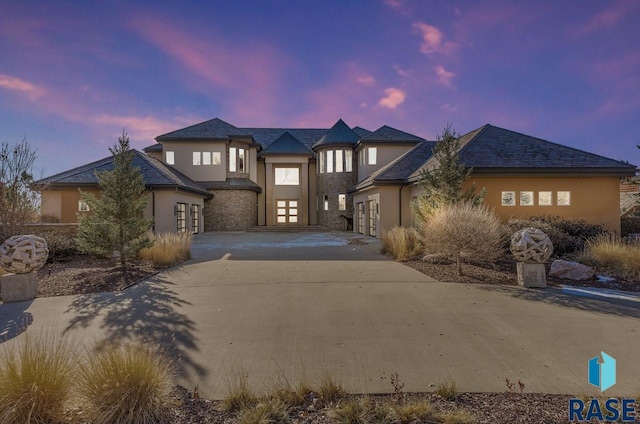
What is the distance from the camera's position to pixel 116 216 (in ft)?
30.1

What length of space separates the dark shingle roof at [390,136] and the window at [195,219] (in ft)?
43.9

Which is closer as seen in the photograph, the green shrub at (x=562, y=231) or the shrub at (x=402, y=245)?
the shrub at (x=402, y=245)

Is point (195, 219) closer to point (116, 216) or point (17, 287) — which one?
point (116, 216)

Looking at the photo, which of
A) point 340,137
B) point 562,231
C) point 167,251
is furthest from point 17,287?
point 340,137

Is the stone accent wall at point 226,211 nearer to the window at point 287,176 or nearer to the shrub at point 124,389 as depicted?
the window at point 287,176

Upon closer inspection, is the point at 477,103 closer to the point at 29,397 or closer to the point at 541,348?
the point at 541,348

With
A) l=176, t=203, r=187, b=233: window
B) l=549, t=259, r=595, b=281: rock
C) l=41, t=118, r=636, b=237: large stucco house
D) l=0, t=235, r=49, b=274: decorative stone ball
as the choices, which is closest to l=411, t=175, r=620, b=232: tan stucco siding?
l=41, t=118, r=636, b=237: large stucco house

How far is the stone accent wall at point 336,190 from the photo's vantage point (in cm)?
2600

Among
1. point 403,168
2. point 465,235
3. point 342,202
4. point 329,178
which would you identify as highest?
point 329,178

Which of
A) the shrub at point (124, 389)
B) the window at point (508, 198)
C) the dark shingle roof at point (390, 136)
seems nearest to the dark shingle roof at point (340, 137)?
the dark shingle roof at point (390, 136)

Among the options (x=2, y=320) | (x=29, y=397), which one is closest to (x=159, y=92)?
(x=2, y=320)

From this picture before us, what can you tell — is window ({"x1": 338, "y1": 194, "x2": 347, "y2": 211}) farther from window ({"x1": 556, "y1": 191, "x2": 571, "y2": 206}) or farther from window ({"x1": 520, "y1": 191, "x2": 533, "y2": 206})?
window ({"x1": 556, "y1": 191, "x2": 571, "y2": 206})

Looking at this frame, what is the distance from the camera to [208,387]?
10.8 feet

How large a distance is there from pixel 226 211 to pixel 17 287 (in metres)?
19.1
